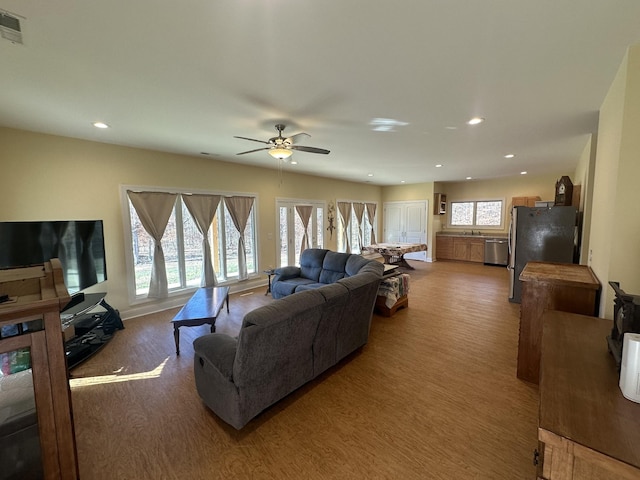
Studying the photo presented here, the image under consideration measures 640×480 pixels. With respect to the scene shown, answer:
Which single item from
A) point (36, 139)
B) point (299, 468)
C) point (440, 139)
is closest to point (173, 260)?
point (36, 139)

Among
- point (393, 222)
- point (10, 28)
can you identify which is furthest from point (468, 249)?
point (10, 28)

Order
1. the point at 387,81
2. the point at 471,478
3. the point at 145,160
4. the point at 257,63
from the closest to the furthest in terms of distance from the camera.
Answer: the point at 471,478, the point at 257,63, the point at 387,81, the point at 145,160

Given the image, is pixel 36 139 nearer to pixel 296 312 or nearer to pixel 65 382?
pixel 65 382

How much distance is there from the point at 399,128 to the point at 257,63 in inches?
82.9

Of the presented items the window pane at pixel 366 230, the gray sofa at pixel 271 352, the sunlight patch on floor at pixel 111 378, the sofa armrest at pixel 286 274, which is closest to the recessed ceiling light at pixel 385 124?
the gray sofa at pixel 271 352

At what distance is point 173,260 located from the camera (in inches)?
188

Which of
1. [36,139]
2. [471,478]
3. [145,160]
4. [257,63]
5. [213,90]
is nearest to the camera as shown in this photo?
[471,478]

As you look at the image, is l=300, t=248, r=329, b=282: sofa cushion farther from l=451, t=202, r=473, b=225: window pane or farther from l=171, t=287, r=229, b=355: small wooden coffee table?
l=451, t=202, r=473, b=225: window pane

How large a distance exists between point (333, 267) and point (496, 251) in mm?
5979

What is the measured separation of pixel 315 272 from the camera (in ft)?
16.6

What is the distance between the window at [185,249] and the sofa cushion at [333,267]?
6.42 ft

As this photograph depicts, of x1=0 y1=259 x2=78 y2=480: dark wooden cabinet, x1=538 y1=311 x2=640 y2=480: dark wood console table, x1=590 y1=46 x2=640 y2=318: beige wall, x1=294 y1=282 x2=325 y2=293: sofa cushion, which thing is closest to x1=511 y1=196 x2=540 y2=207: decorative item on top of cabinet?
x1=590 y1=46 x2=640 y2=318: beige wall

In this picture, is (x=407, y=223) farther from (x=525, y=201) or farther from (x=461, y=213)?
(x=525, y=201)

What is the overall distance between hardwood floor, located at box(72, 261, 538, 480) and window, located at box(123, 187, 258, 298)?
4.58 feet
